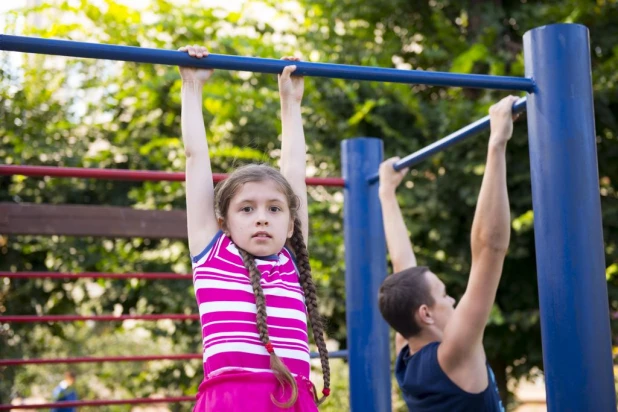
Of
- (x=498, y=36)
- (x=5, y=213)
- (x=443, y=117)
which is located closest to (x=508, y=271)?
(x=443, y=117)

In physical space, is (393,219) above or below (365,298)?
above

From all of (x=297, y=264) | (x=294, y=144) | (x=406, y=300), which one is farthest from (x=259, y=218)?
(x=406, y=300)

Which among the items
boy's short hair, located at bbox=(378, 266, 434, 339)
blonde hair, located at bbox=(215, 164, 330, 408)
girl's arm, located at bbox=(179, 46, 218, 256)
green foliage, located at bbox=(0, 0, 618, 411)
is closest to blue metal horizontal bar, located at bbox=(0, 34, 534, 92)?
girl's arm, located at bbox=(179, 46, 218, 256)

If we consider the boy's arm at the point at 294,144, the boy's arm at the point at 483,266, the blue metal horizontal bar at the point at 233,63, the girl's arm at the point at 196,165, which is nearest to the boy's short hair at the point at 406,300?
the boy's arm at the point at 483,266

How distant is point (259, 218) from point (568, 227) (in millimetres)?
634

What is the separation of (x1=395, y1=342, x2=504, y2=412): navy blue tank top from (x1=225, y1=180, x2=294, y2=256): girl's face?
666 millimetres

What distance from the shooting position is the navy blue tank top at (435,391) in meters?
1.90

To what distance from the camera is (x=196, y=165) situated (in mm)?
1592

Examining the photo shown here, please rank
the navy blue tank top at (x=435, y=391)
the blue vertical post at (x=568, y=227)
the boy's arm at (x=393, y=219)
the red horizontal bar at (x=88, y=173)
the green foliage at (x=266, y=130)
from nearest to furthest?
1. the blue vertical post at (x=568, y=227)
2. the navy blue tank top at (x=435, y=391)
3. the red horizontal bar at (x=88, y=173)
4. the boy's arm at (x=393, y=219)
5. the green foliage at (x=266, y=130)

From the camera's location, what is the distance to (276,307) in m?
1.48

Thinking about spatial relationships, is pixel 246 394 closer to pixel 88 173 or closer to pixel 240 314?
pixel 240 314

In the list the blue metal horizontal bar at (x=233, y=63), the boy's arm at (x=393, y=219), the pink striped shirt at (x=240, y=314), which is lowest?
the pink striped shirt at (x=240, y=314)

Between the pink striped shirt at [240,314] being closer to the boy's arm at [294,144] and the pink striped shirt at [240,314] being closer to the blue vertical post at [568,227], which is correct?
the boy's arm at [294,144]

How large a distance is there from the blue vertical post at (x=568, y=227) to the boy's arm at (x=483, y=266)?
0.28 ft
